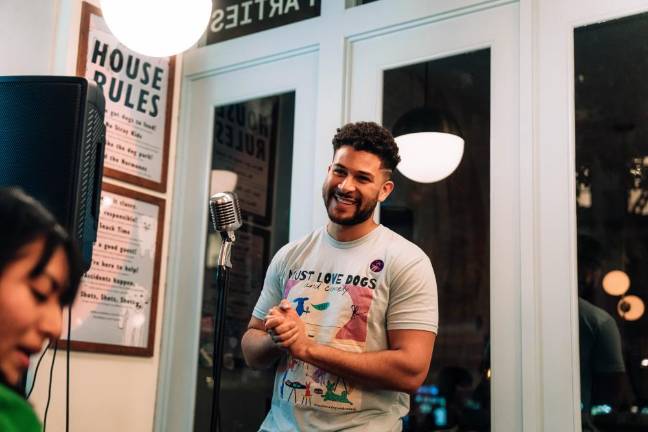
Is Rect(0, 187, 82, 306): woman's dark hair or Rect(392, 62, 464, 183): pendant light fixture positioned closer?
Rect(0, 187, 82, 306): woman's dark hair

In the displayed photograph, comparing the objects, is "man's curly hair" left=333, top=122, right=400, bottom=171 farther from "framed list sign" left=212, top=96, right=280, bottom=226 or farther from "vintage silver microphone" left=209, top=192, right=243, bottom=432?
"framed list sign" left=212, top=96, right=280, bottom=226

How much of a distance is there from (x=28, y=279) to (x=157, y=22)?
217 centimetres

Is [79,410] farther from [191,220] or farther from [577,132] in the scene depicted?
[577,132]

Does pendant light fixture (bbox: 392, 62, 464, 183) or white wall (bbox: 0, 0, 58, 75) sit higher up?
white wall (bbox: 0, 0, 58, 75)

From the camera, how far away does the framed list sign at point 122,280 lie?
9.25 ft

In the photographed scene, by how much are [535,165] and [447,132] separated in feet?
1.09

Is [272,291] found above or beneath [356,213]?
beneath

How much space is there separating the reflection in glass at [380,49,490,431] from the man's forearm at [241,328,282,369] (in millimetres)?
596

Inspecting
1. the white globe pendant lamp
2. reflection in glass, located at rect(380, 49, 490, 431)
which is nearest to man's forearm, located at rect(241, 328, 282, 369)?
reflection in glass, located at rect(380, 49, 490, 431)

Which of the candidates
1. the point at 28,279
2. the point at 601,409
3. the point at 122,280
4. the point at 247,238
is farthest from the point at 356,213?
the point at 28,279

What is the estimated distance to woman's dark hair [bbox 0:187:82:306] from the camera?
1.82ft

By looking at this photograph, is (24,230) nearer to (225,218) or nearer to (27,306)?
(27,306)

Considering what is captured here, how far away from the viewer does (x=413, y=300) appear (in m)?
1.96

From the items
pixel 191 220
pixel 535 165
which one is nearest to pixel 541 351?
pixel 535 165
